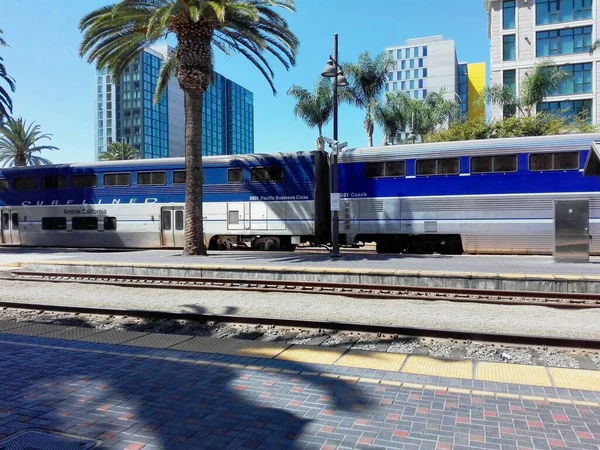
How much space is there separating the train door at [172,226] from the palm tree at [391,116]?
22.0 metres

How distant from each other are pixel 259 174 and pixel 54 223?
11.5 m

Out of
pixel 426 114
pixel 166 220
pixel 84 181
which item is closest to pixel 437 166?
pixel 166 220

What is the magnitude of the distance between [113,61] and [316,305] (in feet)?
51.2

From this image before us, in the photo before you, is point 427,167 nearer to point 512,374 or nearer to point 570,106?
point 512,374

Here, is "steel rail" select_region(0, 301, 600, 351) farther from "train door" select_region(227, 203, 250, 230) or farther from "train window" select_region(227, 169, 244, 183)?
Result: "train window" select_region(227, 169, 244, 183)

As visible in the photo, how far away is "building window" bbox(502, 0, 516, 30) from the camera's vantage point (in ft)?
165

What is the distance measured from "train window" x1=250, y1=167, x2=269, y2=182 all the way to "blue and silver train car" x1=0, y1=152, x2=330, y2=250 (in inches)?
→ 1.6

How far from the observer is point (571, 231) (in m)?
14.2

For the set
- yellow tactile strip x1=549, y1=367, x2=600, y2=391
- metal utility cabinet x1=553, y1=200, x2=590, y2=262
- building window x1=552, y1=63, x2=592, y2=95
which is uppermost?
building window x1=552, y1=63, x2=592, y2=95

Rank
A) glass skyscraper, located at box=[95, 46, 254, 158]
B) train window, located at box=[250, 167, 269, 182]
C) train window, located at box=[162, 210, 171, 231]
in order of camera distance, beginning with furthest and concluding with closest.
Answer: glass skyscraper, located at box=[95, 46, 254, 158], train window, located at box=[162, 210, 171, 231], train window, located at box=[250, 167, 269, 182]

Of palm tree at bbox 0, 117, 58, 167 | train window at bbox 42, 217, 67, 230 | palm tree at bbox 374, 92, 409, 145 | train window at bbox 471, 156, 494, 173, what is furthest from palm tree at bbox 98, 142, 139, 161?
train window at bbox 471, 156, 494, 173

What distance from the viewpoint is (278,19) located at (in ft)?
61.6

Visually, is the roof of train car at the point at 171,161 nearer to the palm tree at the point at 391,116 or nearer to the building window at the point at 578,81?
the palm tree at the point at 391,116

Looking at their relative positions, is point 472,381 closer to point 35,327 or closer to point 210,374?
point 210,374
